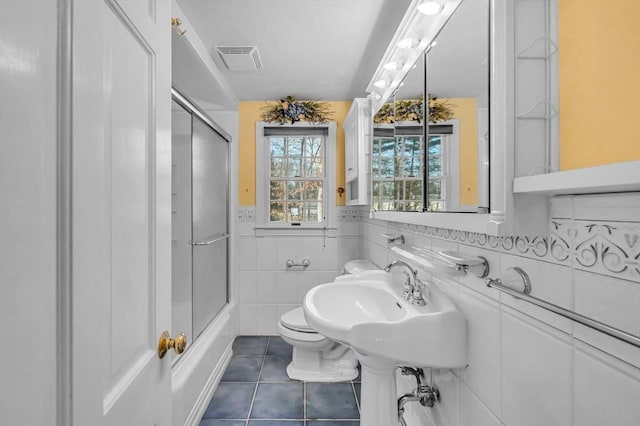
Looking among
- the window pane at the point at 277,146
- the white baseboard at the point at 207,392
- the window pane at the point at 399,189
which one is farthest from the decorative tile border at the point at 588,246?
the window pane at the point at 277,146

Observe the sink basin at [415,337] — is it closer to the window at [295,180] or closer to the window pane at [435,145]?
the window pane at [435,145]

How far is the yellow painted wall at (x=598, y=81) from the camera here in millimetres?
503

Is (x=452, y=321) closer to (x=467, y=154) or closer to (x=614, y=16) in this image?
(x=467, y=154)

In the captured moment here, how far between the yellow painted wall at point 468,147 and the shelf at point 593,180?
0.25m

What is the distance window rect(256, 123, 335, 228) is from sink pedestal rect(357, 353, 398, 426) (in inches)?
70.9

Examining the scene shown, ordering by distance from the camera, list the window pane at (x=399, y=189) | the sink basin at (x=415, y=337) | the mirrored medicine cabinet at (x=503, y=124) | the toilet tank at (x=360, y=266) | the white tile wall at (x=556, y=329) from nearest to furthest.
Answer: the white tile wall at (x=556, y=329) < the mirrored medicine cabinet at (x=503, y=124) < the sink basin at (x=415, y=337) < the window pane at (x=399, y=189) < the toilet tank at (x=360, y=266)

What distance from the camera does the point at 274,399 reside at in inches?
75.2

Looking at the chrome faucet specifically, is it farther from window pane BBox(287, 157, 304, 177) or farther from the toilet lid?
window pane BBox(287, 157, 304, 177)

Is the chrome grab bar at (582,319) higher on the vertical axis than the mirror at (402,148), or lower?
lower

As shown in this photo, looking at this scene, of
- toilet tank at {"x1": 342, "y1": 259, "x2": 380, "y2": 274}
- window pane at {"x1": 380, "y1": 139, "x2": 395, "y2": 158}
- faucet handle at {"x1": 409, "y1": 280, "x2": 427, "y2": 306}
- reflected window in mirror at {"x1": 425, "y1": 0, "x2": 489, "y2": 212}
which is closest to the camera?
reflected window in mirror at {"x1": 425, "y1": 0, "x2": 489, "y2": 212}

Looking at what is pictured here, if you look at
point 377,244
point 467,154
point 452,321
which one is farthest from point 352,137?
point 452,321

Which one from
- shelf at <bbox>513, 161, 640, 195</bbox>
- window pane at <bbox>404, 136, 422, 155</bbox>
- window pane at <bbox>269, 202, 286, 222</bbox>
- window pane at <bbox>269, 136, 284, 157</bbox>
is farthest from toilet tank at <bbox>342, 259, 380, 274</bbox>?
shelf at <bbox>513, 161, 640, 195</bbox>

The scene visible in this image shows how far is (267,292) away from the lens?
283 cm

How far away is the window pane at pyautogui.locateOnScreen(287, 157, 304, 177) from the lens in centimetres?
291
